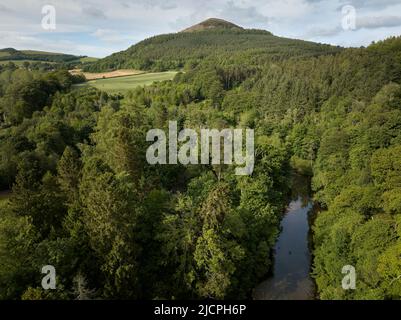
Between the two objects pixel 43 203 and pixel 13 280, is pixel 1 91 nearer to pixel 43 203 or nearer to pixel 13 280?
pixel 43 203

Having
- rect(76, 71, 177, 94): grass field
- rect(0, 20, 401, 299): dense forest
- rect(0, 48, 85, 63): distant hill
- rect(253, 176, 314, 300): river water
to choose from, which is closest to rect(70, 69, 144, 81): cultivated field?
rect(76, 71, 177, 94): grass field

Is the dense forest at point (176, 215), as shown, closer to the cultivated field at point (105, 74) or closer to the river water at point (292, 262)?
the river water at point (292, 262)

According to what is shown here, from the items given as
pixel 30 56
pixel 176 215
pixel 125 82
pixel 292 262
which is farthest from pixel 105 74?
pixel 176 215

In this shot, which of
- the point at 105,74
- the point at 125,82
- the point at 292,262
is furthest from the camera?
the point at 105,74

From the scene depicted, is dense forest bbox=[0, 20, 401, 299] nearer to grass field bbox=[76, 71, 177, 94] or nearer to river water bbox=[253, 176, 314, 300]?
river water bbox=[253, 176, 314, 300]

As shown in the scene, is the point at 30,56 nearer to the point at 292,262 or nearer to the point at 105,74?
the point at 105,74
